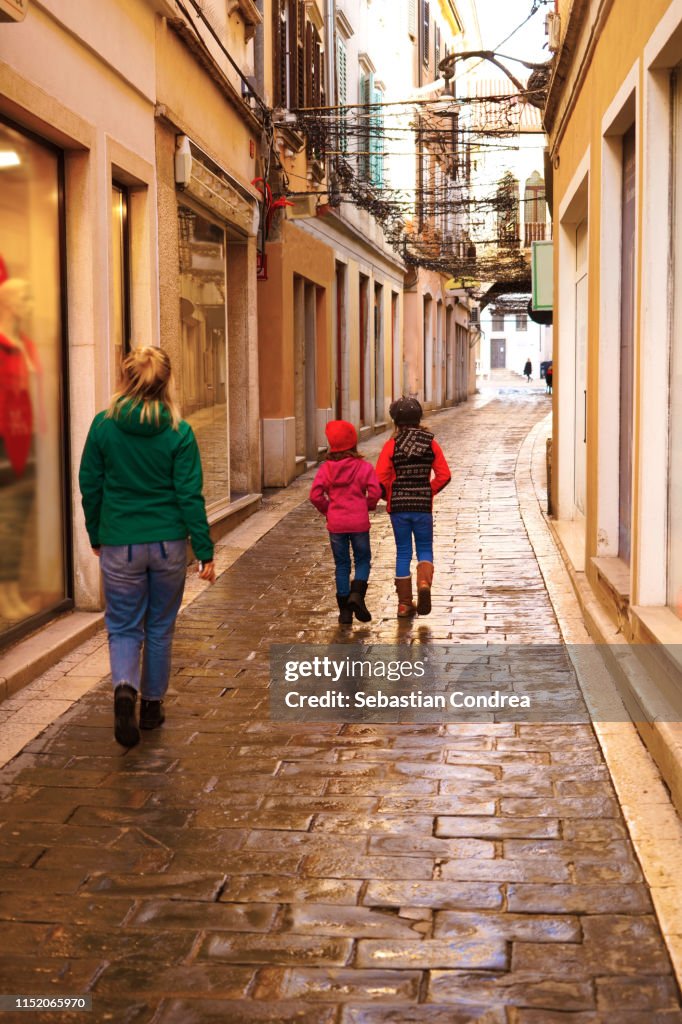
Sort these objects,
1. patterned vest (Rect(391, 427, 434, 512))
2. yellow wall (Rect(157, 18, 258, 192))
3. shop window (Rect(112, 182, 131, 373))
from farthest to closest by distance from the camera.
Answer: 1. yellow wall (Rect(157, 18, 258, 192))
2. shop window (Rect(112, 182, 131, 373))
3. patterned vest (Rect(391, 427, 434, 512))

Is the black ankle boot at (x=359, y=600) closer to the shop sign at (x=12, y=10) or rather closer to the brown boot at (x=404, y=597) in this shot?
the brown boot at (x=404, y=597)

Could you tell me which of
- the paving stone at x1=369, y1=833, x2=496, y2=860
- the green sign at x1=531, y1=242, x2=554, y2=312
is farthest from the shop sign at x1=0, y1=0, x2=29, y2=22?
the green sign at x1=531, y1=242, x2=554, y2=312

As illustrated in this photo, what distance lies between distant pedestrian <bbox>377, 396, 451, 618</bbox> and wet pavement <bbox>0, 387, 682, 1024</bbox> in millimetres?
1722

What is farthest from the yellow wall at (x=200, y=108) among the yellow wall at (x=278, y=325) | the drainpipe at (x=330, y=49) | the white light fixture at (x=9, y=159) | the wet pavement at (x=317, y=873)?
the drainpipe at (x=330, y=49)

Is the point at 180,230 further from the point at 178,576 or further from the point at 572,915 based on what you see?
the point at 572,915

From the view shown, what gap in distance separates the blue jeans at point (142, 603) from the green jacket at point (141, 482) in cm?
7

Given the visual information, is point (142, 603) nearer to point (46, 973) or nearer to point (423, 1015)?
point (46, 973)

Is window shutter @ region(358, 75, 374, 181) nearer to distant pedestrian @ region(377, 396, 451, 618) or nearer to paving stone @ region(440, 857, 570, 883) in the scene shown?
distant pedestrian @ region(377, 396, 451, 618)

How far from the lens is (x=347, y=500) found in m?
8.31

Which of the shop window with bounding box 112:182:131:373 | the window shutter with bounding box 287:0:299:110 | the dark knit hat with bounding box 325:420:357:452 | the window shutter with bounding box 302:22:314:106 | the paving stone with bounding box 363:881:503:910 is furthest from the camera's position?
the window shutter with bounding box 302:22:314:106

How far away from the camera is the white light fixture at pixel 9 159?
23.5ft

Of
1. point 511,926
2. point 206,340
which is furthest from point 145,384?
point 206,340

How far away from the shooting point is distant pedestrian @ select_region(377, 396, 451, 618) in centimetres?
847

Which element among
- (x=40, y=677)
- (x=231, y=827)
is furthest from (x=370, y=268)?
(x=231, y=827)
